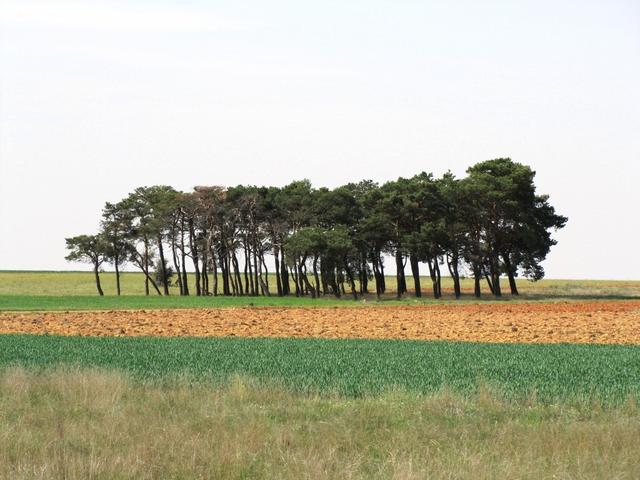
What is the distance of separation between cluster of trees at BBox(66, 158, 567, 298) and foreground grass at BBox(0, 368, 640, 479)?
70.5 meters

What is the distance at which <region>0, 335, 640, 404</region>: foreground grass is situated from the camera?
18.3m

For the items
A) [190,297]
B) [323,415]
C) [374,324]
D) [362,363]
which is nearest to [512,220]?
[190,297]

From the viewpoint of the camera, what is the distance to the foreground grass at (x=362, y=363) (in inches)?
720

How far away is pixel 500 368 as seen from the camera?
22.4m

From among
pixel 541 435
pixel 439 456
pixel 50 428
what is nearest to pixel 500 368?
pixel 541 435

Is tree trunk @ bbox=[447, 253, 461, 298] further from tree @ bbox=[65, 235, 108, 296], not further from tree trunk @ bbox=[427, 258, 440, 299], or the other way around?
tree @ bbox=[65, 235, 108, 296]

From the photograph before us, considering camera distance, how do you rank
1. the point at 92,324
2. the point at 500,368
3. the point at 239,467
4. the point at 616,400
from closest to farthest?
the point at 239,467
the point at 616,400
the point at 500,368
the point at 92,324

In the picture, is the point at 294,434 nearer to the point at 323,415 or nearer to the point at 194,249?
the point at 323,415

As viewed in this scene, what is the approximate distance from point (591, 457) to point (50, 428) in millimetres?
8200

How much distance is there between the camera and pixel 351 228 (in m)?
95.3

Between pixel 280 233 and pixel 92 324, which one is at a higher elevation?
pixel 280 233

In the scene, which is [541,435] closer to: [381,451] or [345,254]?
[381,451]

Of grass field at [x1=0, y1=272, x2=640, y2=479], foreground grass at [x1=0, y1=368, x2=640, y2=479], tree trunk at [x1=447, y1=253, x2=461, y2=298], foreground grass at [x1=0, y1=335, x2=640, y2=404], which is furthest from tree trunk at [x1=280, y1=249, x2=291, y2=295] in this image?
foreground grass at [x1=0, y1=368, x2=640, y2=479]

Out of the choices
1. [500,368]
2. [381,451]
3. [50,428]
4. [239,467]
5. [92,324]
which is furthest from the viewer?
[92,324]
